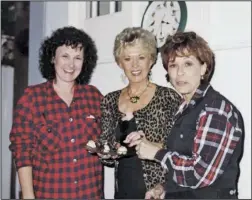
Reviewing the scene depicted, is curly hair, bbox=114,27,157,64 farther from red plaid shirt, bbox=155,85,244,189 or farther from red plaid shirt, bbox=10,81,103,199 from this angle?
red plaid shirt, bbox=155,85,244,189

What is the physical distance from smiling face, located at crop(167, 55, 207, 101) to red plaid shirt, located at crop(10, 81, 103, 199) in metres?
0.53

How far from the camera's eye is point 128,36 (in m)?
1.64

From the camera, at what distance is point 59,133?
1617 mm

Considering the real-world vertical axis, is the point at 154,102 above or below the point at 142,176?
above

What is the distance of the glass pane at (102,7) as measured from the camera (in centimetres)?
239

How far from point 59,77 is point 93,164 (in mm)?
469

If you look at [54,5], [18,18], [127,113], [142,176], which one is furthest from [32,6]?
[142,176]

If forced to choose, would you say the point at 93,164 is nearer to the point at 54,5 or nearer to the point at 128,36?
the point at 128,36

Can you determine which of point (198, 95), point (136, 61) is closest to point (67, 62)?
point (136, 61)

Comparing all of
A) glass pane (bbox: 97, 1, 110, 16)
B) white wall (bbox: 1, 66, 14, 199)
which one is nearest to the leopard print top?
glass pane (bbox: 97, 1, 110, 16)

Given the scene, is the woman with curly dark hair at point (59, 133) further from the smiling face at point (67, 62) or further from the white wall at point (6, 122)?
the white wall at point (6, 122)

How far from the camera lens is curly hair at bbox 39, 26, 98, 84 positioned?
5.64ft

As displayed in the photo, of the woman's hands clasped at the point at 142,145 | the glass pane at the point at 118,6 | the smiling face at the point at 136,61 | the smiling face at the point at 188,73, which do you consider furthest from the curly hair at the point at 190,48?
the glass pane at the point at 118,6

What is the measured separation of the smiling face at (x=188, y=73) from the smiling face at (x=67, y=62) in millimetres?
550
